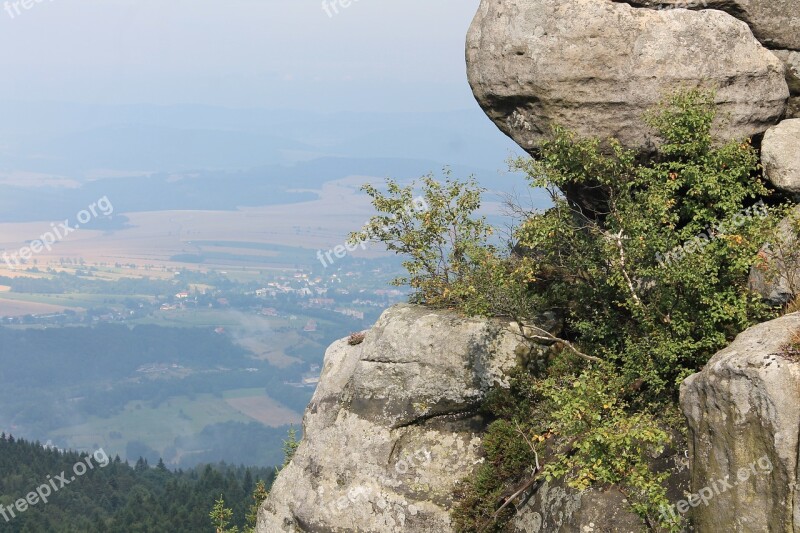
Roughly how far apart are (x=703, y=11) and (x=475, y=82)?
20.4 feet

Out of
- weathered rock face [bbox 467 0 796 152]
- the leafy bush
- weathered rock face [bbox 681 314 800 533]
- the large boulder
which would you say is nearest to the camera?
weathered rock face [bbox 681 314 800 533]

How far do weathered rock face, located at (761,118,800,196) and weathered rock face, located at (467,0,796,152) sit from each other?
853 millimetres

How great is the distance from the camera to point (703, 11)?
75.7ft

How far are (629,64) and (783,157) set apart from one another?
443 cm

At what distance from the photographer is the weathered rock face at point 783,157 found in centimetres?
2138

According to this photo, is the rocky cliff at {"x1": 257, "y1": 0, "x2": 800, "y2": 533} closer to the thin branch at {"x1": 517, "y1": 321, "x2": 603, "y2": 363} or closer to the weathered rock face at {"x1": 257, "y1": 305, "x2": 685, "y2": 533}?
the weathered rock face at {"x1": 257, "y1": 305, "x2": 685, "y2": 533}

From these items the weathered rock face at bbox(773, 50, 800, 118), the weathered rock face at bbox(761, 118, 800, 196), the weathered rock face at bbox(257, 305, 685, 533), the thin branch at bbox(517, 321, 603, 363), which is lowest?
the weathered rock face at bbox(257, 305, 685, 533)

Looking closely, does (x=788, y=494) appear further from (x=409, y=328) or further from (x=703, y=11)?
(x=703, y=11)

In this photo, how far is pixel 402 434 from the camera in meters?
23.6

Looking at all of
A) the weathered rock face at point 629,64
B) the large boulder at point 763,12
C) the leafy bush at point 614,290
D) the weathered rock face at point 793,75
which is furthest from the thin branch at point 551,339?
the large boulder at point 763,12

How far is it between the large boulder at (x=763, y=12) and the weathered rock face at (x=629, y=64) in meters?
0.47

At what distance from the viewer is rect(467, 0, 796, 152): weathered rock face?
2270 centimetres

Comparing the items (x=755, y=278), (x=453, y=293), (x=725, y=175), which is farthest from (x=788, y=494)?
(x=453, y=293)

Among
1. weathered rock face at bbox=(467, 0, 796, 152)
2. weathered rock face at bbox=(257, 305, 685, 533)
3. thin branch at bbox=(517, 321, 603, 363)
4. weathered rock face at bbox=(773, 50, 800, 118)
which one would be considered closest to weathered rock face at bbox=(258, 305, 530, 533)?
weathered rock face at bbox=(257, 305, 685, 533)
